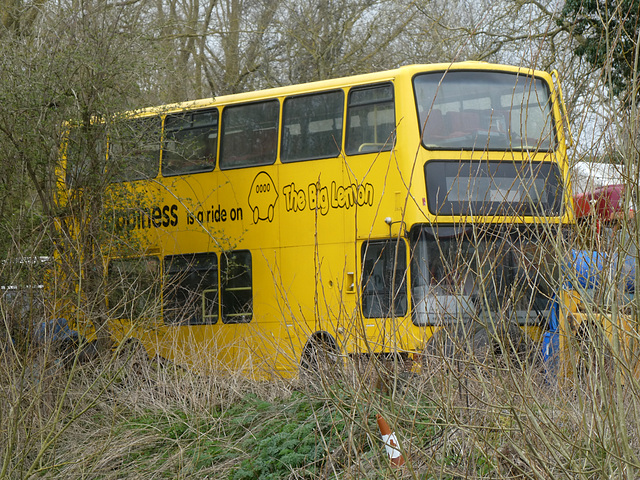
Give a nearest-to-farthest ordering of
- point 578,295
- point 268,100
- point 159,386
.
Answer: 1. point 578,295
2. point 159,386
3. point 268,100

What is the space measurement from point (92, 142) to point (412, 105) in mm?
3575

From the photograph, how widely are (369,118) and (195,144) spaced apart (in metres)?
2.52

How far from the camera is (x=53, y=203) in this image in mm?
9586

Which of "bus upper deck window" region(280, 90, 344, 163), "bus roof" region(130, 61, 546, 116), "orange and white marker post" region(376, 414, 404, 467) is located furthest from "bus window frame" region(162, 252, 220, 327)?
"orange and white marker post" region(376, 414, 404, 467)

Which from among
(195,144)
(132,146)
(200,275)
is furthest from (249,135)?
(200,275)

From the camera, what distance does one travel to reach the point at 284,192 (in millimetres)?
10641

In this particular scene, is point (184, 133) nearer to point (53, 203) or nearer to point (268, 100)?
point (268, 100)

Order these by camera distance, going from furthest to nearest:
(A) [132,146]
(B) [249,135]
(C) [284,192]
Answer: (B) [249,135], (C) [284,192], (A) [132,146]

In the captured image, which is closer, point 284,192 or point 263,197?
point 284,192

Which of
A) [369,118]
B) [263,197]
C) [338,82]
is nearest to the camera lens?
[369,118]

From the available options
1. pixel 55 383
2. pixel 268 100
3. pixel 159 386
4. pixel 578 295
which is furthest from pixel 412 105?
pixel 578 295

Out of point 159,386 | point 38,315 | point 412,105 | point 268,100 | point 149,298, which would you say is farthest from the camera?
point 268,100

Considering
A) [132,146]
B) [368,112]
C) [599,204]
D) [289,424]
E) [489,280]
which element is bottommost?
[289,424]

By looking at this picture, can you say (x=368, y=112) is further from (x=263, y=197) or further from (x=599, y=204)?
(x=599, y=204)
